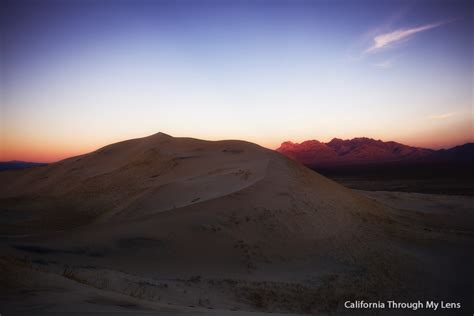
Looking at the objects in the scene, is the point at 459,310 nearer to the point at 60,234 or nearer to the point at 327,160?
the point at 60,234

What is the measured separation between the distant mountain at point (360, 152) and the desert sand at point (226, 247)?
11409 centimetres

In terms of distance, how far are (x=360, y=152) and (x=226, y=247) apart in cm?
14306

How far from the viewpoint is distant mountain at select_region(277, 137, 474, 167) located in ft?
437

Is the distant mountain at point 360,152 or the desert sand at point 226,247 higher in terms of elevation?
the distant mountain at point 360,152

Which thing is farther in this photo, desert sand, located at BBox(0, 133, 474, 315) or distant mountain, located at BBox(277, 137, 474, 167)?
distant mountain, located at BBox(277, 137, 474, 167)

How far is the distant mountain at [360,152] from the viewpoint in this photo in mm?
133125

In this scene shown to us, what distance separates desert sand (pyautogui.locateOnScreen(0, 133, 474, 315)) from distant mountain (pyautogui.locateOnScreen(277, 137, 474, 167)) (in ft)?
374

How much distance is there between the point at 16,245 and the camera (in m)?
9.42

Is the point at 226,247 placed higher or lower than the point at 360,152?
lower

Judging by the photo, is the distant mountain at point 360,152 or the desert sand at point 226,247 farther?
the distant mountain at point 360,152

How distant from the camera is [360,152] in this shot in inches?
5595

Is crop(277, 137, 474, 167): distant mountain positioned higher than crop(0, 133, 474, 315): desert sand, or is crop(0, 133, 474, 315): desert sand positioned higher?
crop(277, 137, 474, 167): distant mountain

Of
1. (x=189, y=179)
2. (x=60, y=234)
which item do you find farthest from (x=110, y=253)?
(x=189, y=179)

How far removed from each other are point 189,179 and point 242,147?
5803mm
